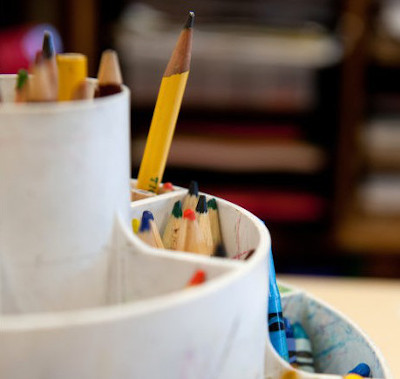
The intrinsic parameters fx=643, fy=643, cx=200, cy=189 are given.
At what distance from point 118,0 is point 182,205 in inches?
37.4

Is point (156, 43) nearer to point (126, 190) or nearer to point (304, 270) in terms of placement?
point (304, 270)

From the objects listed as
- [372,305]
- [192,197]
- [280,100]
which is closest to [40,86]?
[192,197]

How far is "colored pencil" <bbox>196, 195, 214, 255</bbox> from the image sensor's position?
1.05 ft

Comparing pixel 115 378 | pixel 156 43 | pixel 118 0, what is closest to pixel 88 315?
pixel 115 378

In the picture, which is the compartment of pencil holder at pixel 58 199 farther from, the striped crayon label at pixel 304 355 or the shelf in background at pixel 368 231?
the shelf in background at pixel 368 231

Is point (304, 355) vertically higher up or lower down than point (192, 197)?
lower down

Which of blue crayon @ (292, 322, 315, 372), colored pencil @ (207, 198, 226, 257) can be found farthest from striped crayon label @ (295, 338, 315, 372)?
colored pencil @ (207, 198, 226, 257)

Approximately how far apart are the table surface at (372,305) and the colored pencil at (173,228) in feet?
0.65

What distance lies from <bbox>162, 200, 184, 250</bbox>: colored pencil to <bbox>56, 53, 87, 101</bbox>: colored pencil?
0.09m

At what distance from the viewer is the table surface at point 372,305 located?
481 mm

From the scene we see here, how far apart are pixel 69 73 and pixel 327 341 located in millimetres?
228

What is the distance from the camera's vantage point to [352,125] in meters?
1.18

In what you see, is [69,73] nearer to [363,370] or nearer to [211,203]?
[211,203]

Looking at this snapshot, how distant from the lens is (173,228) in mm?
334
